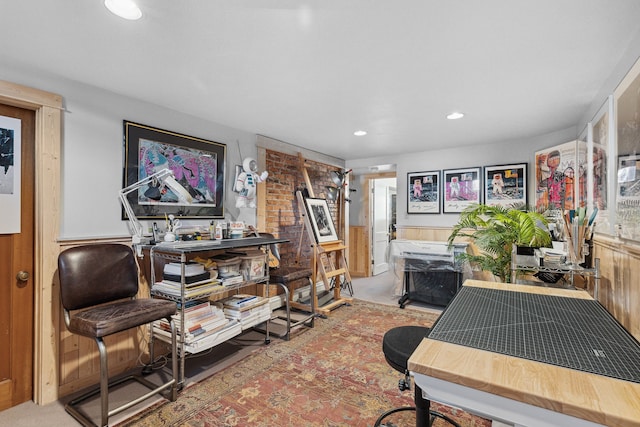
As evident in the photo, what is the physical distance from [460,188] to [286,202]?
2.43 meters

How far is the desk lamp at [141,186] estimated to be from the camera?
2.37m

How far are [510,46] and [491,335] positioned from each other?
5.36 feet

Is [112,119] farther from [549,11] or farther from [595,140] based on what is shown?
[595,140]

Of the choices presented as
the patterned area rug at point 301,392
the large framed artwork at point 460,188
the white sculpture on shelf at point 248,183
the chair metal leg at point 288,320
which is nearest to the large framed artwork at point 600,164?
the patterned area rug at point 301,392

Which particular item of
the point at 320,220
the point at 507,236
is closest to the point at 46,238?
the point at 320,220

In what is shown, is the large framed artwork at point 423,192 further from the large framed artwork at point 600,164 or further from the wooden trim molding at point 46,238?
the wooden trim molding at point 46,238

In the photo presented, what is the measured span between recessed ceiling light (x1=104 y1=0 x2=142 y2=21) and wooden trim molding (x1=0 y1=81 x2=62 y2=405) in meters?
1.08

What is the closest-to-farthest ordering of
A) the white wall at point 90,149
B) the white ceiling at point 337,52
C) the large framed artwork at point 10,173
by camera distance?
the white ceiling at point 337,52
the large framed artwork at point 10,173
the white wall at point 90,149

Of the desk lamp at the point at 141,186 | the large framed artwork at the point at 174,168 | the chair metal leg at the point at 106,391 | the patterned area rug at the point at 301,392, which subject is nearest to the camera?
the chair metal leg at the point at 106,391

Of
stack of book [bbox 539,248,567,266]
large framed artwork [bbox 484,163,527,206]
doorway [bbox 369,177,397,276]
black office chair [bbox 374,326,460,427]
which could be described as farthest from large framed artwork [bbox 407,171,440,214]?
black office chair [bbox 374,326,460,427]

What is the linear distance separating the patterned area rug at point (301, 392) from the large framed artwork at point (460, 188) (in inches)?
91.3

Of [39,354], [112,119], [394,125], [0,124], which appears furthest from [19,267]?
[394,125]

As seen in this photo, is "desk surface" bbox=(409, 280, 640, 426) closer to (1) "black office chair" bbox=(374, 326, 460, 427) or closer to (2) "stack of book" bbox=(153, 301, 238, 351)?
(1) "black office chair" bbox=(374, 326, 460, 427)

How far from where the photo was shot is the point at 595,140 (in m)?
2.32
